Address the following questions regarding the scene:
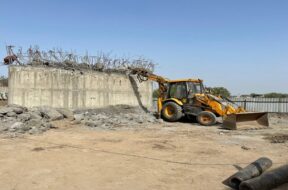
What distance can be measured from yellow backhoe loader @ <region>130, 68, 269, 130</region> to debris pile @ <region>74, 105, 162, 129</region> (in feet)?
3.39

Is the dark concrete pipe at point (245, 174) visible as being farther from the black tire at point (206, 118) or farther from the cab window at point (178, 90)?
the cab window at point (178, 90)

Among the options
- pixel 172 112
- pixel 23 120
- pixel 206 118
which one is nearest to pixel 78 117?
pixel 23 120

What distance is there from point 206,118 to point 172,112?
2.02 metres

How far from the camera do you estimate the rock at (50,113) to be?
1414 cm

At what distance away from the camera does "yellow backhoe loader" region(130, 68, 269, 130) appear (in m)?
14.8

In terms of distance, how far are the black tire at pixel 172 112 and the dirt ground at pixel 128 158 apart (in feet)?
13.5

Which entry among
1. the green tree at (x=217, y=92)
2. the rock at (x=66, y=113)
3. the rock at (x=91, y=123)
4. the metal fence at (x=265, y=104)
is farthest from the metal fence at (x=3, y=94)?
the metal fence at (x=265, y=104)

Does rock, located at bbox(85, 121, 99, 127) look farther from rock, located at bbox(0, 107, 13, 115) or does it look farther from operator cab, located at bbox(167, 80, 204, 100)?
operator cab, located at bbox(167, 80, 204, 100)

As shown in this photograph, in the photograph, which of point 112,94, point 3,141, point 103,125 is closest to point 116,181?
point 3,141

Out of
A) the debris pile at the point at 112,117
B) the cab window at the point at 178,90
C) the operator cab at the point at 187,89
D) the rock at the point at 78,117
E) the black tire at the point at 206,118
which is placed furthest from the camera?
the cab window at the point at 178,90

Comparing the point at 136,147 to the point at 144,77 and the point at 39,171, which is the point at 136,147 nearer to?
the point at 39,171

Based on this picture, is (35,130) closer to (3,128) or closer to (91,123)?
(3,128)

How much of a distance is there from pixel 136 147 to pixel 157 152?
888 millimetres

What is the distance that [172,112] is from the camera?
17.5 m
